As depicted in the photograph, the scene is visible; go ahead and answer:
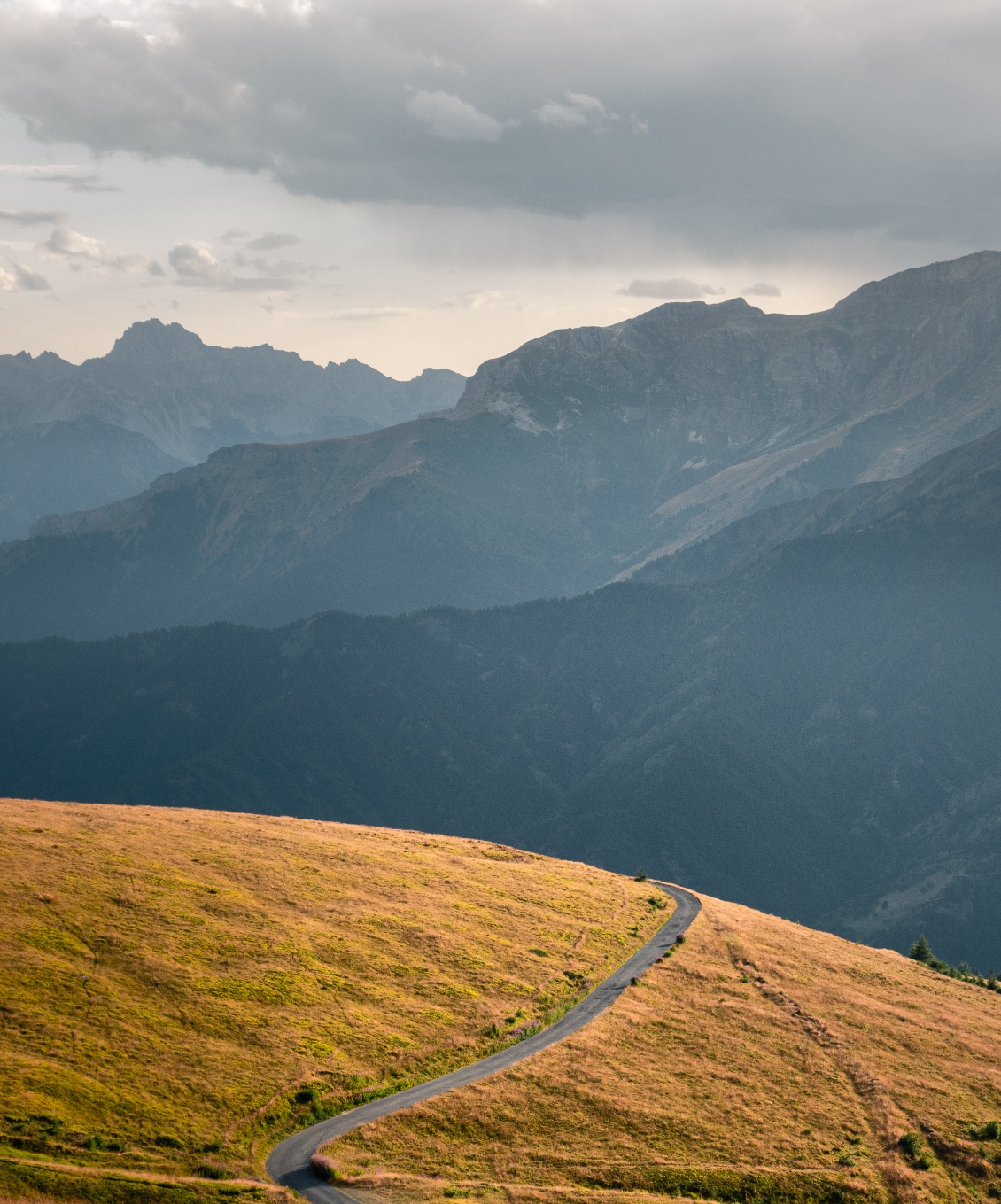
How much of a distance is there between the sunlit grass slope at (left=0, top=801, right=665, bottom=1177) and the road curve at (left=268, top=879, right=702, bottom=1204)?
45.5 inches

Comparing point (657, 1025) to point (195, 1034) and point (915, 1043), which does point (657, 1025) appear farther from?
point (195, 1034)

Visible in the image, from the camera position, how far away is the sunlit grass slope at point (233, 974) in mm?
72188

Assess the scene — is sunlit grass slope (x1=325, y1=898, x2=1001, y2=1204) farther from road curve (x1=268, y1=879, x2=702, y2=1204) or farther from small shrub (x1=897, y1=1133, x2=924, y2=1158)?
road curve (x1=268, y1=879, x2=702, y2=1204)

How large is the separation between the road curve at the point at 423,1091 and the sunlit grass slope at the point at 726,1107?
140 cm

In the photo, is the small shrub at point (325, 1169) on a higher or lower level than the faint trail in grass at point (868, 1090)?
higher

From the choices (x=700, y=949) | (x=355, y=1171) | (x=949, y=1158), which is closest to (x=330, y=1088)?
(x=355, y=1171)

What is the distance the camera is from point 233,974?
3625 inches

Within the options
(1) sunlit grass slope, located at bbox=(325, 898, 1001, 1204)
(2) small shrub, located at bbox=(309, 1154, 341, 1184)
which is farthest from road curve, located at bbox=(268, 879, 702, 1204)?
(1) sunlit grass slope, located at bbox=(325, 898, 1001, 1204)

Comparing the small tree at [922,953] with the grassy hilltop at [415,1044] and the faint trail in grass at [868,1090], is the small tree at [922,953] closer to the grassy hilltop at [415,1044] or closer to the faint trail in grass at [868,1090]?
the grassy hilltop at [415,1044]

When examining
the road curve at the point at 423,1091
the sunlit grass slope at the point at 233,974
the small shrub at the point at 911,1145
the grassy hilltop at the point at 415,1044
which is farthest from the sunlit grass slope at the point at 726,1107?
the sunlit grass slope at the point at 233,974

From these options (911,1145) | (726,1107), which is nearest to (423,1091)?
(726,1107)

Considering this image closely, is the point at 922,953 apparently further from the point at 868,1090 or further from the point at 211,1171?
the point at 211,1171

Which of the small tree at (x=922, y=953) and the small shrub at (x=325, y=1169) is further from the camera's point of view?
the small tree at (x=922, y=953)

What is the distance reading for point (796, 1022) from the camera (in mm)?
110188
